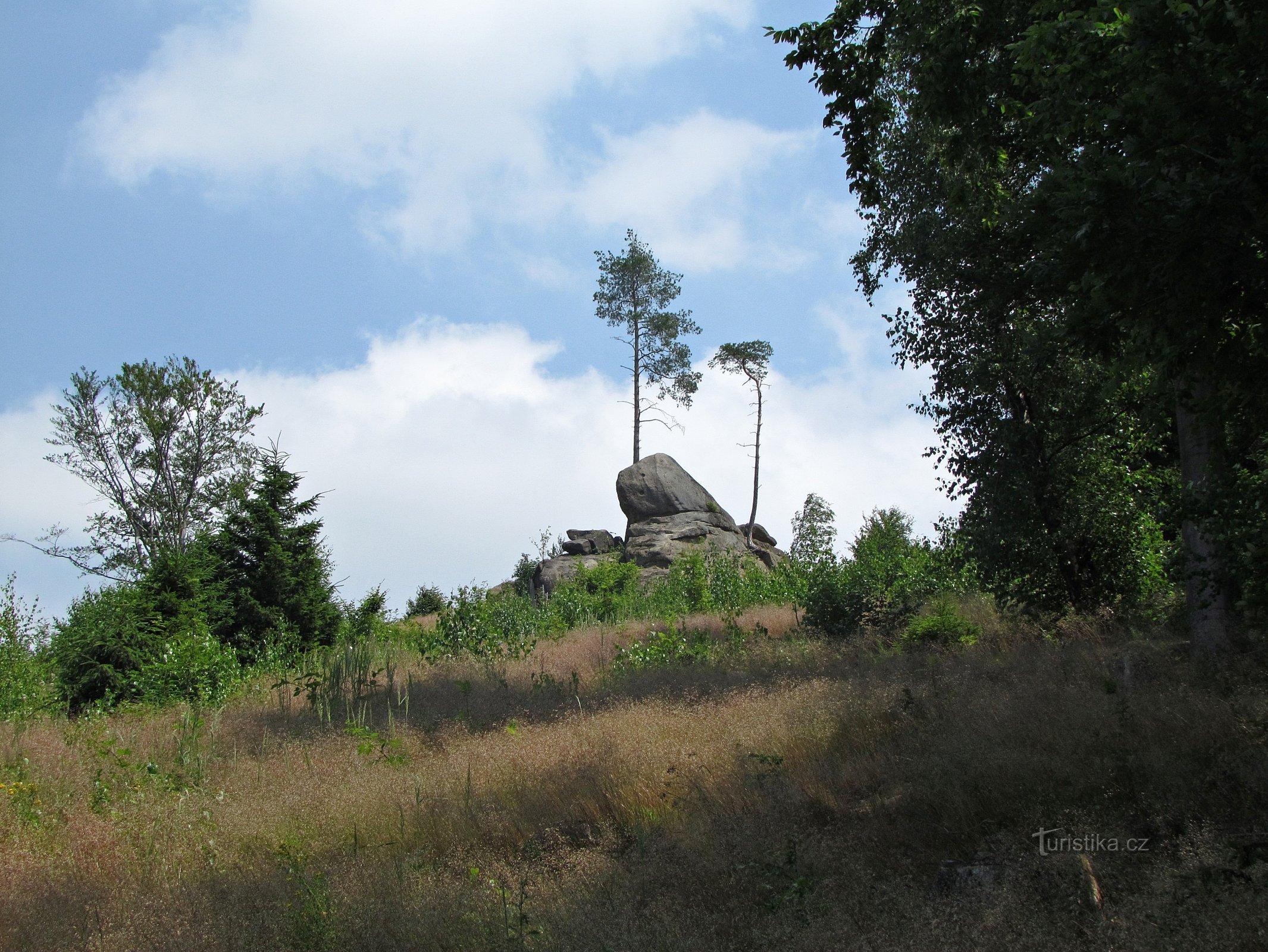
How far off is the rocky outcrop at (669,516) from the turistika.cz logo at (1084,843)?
27.9 m

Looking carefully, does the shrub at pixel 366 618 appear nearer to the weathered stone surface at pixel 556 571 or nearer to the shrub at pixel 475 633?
the shrub at pixel 475 633

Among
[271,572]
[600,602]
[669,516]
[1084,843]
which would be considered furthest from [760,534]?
[1084,843]

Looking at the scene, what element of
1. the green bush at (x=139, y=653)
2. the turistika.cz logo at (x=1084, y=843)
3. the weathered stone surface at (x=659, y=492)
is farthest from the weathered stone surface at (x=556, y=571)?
the turistika.cz logo at (x=1084, y=843)

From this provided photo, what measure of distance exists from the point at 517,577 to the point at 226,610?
2002 cm

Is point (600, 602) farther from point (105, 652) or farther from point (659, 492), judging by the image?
point (105, 652)

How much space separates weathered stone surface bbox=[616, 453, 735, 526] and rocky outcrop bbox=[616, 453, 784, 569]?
1.0 inches

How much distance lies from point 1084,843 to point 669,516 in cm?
3141

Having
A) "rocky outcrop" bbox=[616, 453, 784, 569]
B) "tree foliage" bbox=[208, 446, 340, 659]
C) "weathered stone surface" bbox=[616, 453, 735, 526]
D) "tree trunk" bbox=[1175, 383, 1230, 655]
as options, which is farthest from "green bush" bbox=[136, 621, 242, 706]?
"weathered stone surface" bbox=[616, 453, 735, 526]

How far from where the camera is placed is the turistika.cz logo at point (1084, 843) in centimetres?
454

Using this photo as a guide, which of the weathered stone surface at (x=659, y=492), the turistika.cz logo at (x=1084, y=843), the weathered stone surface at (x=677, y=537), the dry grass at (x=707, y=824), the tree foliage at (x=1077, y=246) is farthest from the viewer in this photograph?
the weathered stone surface at (x=659, y=492)

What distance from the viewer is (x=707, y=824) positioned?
19.1 feet

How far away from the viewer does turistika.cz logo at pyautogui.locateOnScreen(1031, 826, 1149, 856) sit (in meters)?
4.54

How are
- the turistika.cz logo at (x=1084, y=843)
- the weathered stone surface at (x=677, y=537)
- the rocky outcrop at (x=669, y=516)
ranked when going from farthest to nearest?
the rocky outcrop at (x=669, y=516)
the weathered stone surface at (x=677, y=537)
the turistika.cz logo at (x=1084, y=843)

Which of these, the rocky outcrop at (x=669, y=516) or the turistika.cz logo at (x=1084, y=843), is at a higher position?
the rocky outcrop at (x=669, y=516)
